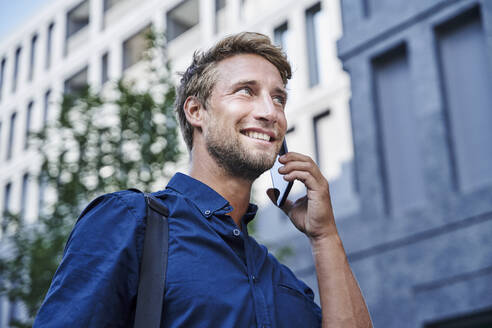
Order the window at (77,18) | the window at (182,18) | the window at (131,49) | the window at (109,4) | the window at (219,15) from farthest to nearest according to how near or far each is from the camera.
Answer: the window at (77,18) → the window at (109,4) → the window at (131,49) → the window at (182,18) → the window at (219,15)

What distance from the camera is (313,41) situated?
64.8 ft

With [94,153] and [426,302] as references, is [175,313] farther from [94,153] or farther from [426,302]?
[426,302]

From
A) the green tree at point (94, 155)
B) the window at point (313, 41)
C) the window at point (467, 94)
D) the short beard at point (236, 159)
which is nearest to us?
the short beard at point (236, 159)

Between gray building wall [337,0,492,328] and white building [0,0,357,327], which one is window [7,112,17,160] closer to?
white building [0,0,357,327]

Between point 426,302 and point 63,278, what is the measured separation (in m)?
12.5

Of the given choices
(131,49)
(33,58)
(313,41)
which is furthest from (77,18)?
(313,41)

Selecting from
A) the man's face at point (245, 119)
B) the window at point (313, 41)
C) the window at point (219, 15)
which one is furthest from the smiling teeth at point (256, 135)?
the window at point (219, 15)

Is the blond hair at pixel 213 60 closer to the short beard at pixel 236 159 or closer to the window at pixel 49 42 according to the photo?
the short beard at pixel 236 159

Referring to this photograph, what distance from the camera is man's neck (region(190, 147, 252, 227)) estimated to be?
2.68 meters

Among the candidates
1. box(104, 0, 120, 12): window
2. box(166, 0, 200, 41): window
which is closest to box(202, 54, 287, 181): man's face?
box(166, 0, 200, 41): window

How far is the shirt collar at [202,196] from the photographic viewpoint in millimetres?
2514

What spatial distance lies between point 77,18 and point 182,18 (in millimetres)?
7576

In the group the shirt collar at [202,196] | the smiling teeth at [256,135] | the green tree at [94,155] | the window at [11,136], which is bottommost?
the shirt collar at [202,196]

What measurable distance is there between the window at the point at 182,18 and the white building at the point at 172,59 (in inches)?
1.5
